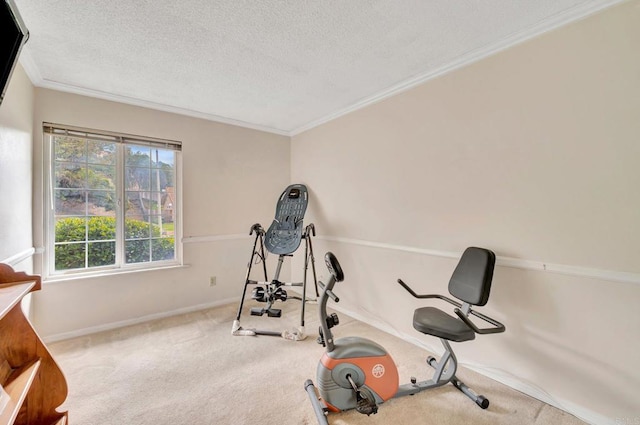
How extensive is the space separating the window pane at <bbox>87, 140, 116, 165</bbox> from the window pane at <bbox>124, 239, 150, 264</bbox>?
0.90 m

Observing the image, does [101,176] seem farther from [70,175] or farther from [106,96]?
[106,96]

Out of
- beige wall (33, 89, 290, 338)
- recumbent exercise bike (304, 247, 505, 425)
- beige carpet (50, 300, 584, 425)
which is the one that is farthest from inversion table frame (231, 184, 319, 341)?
recumbent exercise bike (304, 247, 505, 425)

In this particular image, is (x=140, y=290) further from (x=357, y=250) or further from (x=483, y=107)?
(x=483, y=107)

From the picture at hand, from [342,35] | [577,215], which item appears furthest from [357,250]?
[342,35]

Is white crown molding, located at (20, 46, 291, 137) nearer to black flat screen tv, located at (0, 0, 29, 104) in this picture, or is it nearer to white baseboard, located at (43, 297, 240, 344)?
black flat screen tv, located at (0, 0, 29, 104)

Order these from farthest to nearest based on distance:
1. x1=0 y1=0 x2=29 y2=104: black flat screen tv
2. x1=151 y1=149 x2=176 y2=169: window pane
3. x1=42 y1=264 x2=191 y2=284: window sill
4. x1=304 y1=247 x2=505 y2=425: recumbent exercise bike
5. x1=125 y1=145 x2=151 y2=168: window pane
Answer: x1=151 y1=149 x2=176 y2=169: window pane → x1=125 y1=145 x2=151 y2=168: window pane → x1=42 y1=264 x2=191 y2=284: window sill → x1=304 y1=247 x2=505 y2=425: recumbent exercise bike → x1=0 y1=0 x2=29 y2=104: black flat screen tv

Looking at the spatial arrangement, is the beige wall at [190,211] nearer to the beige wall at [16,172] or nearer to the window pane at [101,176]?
the beige wall at [16,172]

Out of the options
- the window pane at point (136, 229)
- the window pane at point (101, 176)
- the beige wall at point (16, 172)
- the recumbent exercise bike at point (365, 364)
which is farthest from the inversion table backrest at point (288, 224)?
the beige wall at point (16, 172)

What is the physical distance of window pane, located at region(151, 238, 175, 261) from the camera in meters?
3.09

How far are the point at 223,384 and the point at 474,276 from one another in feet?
6.42

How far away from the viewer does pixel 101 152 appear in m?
2.77

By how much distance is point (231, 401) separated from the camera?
174 cm

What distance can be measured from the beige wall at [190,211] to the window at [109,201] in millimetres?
116

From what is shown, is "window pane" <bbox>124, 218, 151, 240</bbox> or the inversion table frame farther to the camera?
"window pane" <bbox>124, 218, 151, 240</bbox>
